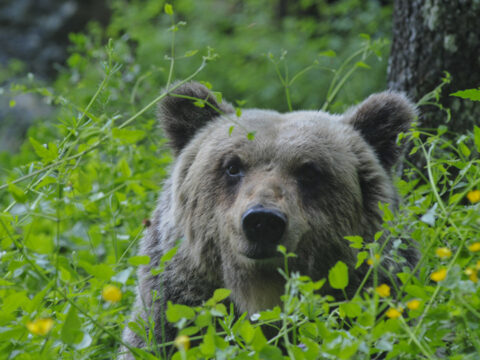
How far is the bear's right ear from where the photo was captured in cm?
398

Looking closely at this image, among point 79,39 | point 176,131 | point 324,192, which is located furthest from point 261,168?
point 79,39

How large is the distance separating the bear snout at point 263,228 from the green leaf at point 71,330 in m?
1.09

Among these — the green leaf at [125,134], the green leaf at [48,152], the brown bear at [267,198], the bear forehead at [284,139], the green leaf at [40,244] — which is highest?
the green leaf at [125,134]

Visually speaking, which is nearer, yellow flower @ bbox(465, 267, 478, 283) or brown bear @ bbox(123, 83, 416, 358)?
yellow flower @ bbox(465, 267, 478, 283)

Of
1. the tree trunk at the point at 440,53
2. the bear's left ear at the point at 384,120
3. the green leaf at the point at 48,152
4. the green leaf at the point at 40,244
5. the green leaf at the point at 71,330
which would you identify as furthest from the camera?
the tree trunk at the point at 440,53

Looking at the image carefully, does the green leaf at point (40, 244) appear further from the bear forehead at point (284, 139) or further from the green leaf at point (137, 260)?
the bear forehead at point (284, 139)

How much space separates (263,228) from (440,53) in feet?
7.52

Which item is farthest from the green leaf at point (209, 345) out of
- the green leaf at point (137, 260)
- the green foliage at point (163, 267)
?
the green leaf at point (137, 260)

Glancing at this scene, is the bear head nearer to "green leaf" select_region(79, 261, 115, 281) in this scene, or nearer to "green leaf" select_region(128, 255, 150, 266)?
"green leaf" select_region(128, 255, 150, 266)

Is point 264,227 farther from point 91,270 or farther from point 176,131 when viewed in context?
point 176,131

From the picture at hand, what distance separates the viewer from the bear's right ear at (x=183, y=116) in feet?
13.1

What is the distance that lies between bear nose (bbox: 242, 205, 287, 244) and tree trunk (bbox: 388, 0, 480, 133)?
2.03 m

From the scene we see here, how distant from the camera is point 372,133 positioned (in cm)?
389

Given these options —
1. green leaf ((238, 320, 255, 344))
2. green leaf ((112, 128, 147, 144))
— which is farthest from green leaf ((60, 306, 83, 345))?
green leaf ((112, 128, 147, 144))
